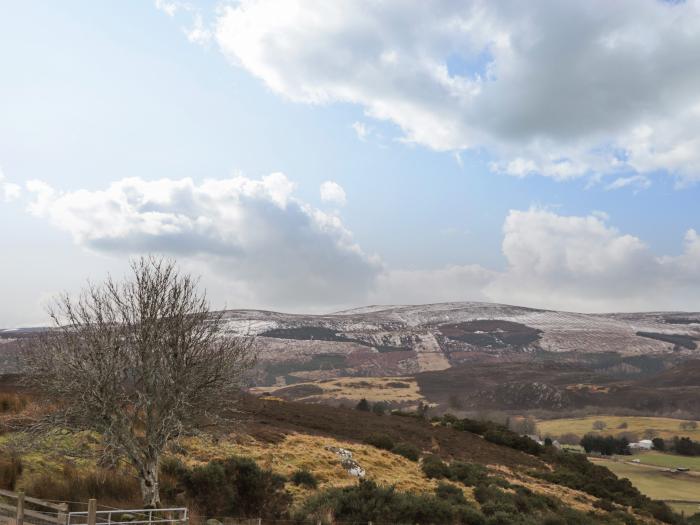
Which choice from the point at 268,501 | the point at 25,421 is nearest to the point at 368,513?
the point at 268,501

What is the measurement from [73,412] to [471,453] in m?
35.3

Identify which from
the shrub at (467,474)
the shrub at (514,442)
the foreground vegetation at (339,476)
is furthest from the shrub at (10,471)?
the shrub at (514,442)

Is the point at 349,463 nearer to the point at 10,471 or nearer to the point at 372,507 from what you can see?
the point at 372,507

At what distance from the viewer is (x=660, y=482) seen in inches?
2908

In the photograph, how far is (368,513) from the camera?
69.7ft

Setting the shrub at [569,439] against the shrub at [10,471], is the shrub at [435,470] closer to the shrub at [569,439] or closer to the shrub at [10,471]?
the shrub at [10,471]

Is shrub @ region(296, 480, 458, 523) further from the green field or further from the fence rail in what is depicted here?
the green field

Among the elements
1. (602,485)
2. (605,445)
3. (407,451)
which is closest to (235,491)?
(407,451)

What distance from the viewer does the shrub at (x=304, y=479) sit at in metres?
26.1

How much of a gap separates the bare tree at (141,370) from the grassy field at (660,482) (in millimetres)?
55045

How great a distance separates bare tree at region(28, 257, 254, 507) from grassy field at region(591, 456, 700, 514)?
2167 inches

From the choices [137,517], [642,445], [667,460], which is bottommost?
[642,445]

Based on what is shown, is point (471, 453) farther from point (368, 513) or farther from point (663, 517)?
point (368, 513)

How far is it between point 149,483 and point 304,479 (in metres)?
9.98
